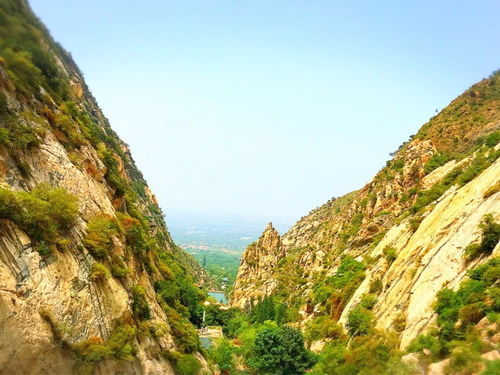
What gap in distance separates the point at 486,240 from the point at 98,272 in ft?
66.1

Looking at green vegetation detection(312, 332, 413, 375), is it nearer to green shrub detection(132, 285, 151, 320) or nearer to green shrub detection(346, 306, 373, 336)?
green shrub detection(346, 306, 373, 336)

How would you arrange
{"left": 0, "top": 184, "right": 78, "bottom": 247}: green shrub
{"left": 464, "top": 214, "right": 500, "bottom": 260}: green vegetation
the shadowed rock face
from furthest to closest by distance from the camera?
the shadowed rock face < {"left": 464, "top": 214, "right": 500, "bottom": 260}: green vegetation < {"left": 0, "top": 184, "right": 78, "bottom": 247}: green shrub

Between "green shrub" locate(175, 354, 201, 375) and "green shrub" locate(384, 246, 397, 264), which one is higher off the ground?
"green shrub" locate(384, 246, 397, 264)

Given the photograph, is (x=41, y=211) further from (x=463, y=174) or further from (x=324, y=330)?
(x=463, y=174)

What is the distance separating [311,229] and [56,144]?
8723cm

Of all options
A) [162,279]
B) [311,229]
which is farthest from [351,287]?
[311,229]

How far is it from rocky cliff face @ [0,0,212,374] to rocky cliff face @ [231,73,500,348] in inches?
607

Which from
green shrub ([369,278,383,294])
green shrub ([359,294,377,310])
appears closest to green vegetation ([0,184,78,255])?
green shrub ([359,294,377,310])

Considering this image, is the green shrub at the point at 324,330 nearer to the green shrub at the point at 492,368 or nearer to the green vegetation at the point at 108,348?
the green vegetation at the point at 108,348

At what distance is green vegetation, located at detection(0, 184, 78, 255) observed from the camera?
14.1 metres

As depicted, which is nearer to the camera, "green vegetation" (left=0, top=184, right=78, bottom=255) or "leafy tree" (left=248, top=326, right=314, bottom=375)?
"green vegetation" (left=0, top=184, right=78, bottom=255)

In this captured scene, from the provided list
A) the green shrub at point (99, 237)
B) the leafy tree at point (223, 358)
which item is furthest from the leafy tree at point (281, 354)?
the green shrub at point (99, 237)

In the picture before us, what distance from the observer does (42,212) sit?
15305 mm

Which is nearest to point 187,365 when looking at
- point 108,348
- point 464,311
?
point 108,348
